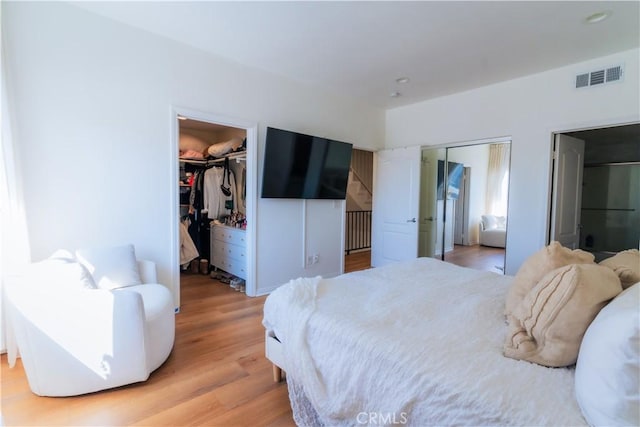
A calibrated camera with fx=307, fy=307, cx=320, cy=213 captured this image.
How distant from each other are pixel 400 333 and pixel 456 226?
22.2ft

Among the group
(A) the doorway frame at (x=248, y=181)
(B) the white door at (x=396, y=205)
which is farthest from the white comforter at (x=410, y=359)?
(B) the white door at (x=396, y=205)

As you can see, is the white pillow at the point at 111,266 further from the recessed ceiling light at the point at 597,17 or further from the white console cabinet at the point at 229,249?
the recessed ceiling light at the point at 597,17

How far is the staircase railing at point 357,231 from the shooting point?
6.65 m

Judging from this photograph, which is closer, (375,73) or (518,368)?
(518,368)

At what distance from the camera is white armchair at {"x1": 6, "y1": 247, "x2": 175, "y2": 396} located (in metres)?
1.71

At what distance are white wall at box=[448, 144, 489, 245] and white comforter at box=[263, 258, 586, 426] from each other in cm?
593

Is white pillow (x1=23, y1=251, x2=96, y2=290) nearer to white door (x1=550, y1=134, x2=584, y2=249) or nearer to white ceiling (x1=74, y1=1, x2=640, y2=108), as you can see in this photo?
white ceiling (x1=74, y1=1, x2=640, y2=108)

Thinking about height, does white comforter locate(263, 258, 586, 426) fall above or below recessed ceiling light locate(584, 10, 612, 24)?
below

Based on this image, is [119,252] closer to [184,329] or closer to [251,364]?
[184,329]

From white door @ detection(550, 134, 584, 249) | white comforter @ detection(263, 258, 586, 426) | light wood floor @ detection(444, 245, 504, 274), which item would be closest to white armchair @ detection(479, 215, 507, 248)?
light wood floor @ detection(444, 245, 504, 274)

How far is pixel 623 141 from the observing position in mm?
5004

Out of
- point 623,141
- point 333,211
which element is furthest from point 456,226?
point 333,211

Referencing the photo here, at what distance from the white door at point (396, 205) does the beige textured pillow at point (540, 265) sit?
288 cm

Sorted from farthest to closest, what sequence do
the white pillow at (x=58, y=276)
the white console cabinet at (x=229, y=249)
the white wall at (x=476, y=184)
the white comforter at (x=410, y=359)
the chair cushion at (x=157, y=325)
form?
the white wall at (x=476, y=184), the white console cabinet at (x=229, y=249), the chair cushion at (x=157, y=325), the white pillow at (x=58, y=276), the white comforter at (x=410, y=359)
